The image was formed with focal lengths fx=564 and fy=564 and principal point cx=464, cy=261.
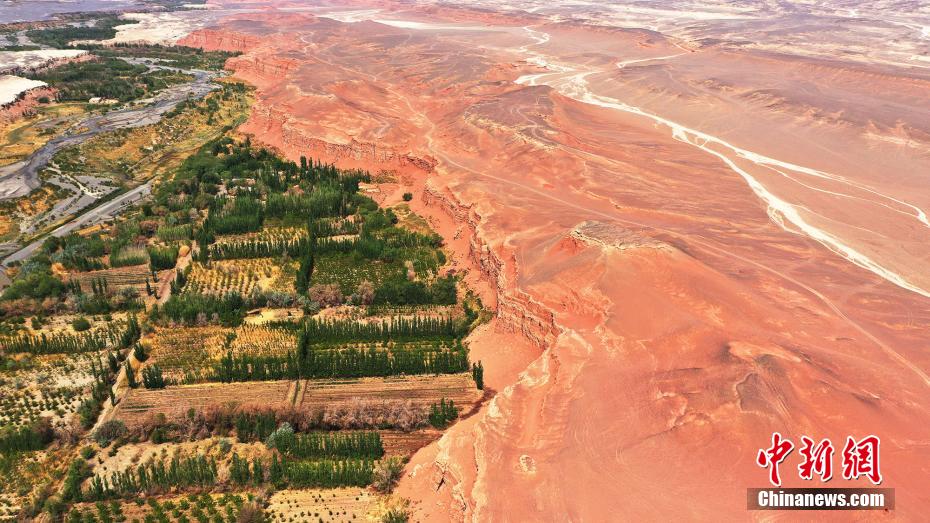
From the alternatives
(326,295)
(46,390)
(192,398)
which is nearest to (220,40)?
(326,295)

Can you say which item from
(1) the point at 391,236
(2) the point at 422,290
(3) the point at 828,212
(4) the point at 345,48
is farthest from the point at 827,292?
(4) the point at 345,48

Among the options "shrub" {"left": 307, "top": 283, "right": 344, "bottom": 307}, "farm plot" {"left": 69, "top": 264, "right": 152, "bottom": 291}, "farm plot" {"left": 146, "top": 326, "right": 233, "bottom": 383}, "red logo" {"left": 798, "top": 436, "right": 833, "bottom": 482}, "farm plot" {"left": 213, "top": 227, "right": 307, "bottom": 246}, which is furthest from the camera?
"farm plot" {"left": 213, "top": 227, "right": 307, "bottom": 246}

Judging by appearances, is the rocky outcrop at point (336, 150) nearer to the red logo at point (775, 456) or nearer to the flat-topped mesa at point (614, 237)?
the flat-topped mesa at point (614, 237)

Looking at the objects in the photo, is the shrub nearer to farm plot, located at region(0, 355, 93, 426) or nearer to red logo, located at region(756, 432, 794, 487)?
farm plot, located at region(0, 355, 93, 426)

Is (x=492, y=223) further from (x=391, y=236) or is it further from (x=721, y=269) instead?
(x=721, y=269)

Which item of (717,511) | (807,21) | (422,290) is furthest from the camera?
(807,21)

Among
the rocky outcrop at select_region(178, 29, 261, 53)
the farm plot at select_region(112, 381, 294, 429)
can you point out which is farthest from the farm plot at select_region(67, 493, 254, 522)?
the rocky outcrop at select_region(178, 29, 261, 53)

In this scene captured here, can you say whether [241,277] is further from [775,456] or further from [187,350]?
[775,456]
